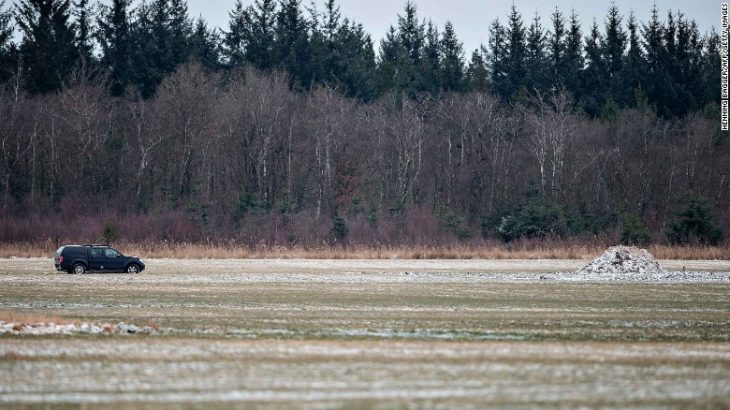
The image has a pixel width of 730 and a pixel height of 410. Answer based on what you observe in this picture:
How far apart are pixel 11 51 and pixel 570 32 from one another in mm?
66266

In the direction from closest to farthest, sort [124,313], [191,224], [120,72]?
1. [124,313]
2. [191,224]
3. [120,72]

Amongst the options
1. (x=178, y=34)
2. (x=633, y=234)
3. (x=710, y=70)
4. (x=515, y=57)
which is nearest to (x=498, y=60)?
(x=515, y=57)

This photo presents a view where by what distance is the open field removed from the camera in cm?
1541

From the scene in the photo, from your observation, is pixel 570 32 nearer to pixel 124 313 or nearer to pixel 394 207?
pixel 394 207

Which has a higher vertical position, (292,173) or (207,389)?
(292,173)

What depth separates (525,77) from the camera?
127 m

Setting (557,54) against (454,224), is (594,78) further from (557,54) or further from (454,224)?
(454,224)

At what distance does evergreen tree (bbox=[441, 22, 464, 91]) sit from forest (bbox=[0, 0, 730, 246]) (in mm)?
390

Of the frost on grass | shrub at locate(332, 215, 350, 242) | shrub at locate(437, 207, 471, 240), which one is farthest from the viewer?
shrub at locate(437, 207, 471, 240)

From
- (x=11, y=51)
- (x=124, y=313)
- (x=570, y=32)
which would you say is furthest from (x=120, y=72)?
(x=124, y=313)

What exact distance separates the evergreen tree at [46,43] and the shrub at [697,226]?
63.7 m

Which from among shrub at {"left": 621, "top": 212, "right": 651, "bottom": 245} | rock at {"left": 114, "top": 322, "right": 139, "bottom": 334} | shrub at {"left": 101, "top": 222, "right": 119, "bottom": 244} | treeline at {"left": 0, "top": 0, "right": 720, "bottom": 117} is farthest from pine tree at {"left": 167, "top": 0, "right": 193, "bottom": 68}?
rock at {"left": 114, "top": 322, "right": 139, "bottom": 334}

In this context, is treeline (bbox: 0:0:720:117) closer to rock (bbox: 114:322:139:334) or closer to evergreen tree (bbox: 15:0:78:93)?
evergreen tree (bbox: 15:0:78:93)

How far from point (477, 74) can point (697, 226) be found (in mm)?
53213
